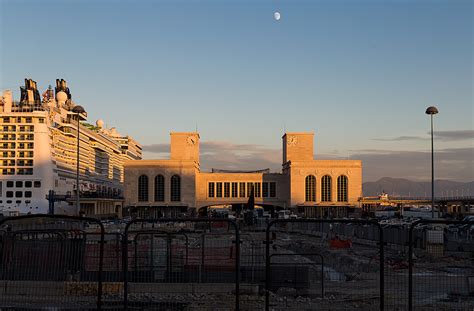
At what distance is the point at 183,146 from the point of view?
130 meters

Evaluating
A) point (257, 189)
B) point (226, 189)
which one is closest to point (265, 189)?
point (257, 189)

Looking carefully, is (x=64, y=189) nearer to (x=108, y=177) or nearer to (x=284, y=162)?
(x=108, y=177)

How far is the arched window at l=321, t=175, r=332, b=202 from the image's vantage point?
12094cm

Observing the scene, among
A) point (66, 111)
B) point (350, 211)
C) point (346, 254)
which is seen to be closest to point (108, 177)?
point (66, 111)

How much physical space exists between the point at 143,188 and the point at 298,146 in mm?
34438

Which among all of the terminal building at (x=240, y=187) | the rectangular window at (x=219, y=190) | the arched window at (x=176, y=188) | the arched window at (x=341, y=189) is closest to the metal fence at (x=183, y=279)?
the terminal building at (x=240, y=187)

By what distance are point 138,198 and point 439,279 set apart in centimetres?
10564

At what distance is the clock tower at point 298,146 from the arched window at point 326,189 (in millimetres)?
9413

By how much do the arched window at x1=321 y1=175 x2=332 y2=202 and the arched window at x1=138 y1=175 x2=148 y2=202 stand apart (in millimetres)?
34795

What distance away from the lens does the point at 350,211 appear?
119 metres

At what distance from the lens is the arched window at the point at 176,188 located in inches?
4697

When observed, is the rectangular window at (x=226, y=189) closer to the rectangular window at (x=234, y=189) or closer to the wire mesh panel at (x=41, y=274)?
the rectangular window at (x=234, y=189)

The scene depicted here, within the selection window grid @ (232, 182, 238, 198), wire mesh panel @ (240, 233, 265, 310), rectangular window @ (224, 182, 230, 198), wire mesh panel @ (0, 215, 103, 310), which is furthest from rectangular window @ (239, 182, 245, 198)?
wire mesh panel @ (0, 215, 103, 310)

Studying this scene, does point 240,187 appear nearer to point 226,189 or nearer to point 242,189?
point 242,189
